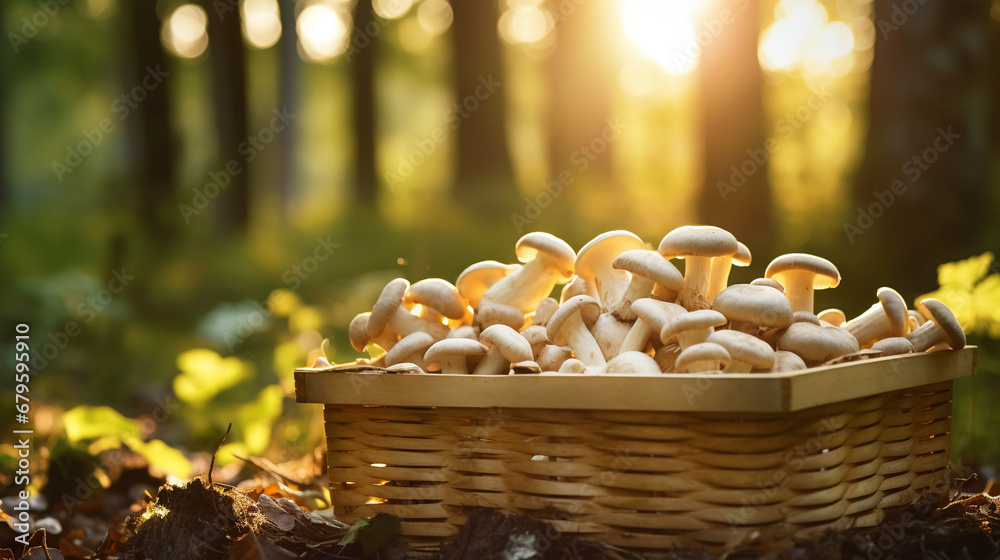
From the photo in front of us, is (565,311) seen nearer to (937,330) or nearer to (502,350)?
(502,350)

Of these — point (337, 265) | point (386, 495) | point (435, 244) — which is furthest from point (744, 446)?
point (337, 265)

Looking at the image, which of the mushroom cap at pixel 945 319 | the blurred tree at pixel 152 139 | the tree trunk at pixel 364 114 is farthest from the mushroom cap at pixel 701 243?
the tree trunk at pixel 364 114

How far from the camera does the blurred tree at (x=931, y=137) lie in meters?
4.88

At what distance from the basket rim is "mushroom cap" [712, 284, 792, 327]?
209mm

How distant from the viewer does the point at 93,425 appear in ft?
A: 9.31

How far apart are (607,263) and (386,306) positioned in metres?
0.68

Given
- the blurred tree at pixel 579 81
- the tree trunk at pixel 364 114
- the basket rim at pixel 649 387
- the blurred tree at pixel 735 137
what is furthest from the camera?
the tree trunk at pixel 364 114

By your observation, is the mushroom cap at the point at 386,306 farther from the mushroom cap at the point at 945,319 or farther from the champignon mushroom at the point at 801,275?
the mushroom cap at the point at 945,319

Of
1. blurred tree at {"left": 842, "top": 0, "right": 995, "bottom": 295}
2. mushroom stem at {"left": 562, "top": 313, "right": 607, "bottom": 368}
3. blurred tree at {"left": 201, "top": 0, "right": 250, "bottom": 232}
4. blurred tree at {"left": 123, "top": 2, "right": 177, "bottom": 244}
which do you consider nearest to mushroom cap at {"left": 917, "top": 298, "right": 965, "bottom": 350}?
mushroom stem at {"left": 562, "top": 313, "right": 607, "bottom": 368}

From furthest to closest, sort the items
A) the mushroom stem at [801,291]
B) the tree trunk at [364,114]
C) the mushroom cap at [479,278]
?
the tree trunk at [364,114] → the mushroom cap at [479,278] → the mushroom stem at [801,291]

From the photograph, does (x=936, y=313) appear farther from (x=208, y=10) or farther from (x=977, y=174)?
(x=208, y=10)

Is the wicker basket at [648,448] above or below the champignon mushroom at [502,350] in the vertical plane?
below

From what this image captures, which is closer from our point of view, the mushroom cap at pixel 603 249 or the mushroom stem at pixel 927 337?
the mushroom stem at pixel 927 337

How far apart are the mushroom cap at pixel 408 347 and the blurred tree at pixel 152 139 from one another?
7.94 m
